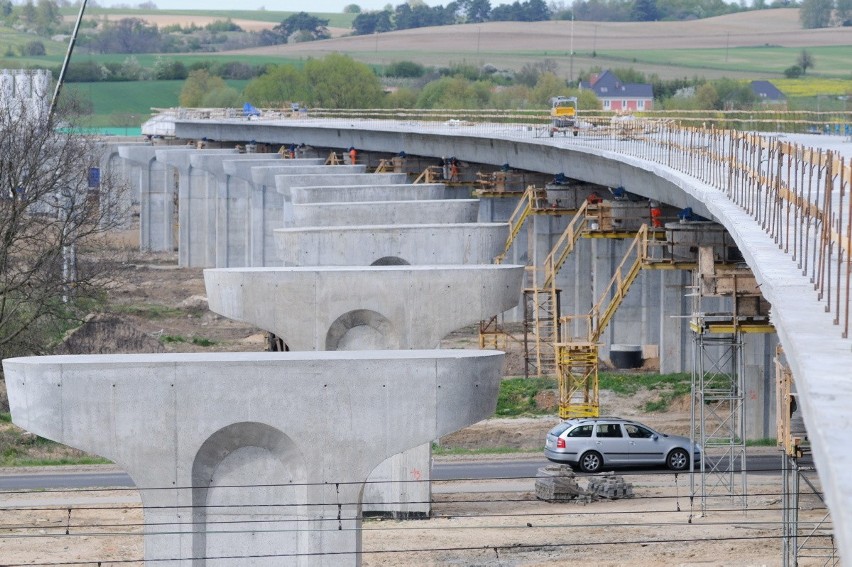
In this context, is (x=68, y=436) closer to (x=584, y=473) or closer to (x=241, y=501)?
(x=241, y=501)

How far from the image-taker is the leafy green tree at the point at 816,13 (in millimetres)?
185350

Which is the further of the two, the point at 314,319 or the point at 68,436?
the point at 314,319

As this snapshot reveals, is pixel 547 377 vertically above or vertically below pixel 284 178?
below

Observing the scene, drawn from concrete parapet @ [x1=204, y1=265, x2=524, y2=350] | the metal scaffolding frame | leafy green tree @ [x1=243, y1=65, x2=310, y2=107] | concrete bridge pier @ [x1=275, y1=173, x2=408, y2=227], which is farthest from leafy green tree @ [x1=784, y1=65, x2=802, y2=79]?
concrete parapet @ [x1=204, y1=265, x2=524, y2=350]

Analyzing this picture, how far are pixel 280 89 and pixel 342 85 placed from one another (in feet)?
18.9

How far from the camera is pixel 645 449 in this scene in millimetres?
33094

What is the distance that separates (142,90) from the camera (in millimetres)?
182000

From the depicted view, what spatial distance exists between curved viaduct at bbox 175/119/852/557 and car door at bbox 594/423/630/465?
178 inches

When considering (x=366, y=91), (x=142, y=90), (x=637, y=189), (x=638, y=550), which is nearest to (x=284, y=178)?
Result: (x=637, y=189)

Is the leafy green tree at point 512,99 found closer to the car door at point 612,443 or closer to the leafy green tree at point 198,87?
the leafy green tree at point 198,87

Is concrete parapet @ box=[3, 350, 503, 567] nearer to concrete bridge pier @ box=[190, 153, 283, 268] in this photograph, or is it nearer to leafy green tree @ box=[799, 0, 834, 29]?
concrete bridge pier @ box=[190, 153, 283, 268]

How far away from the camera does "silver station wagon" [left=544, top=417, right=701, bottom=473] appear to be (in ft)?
107

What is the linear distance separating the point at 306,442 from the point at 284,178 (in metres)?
34.7

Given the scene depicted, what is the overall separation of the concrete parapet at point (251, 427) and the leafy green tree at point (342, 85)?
113m
